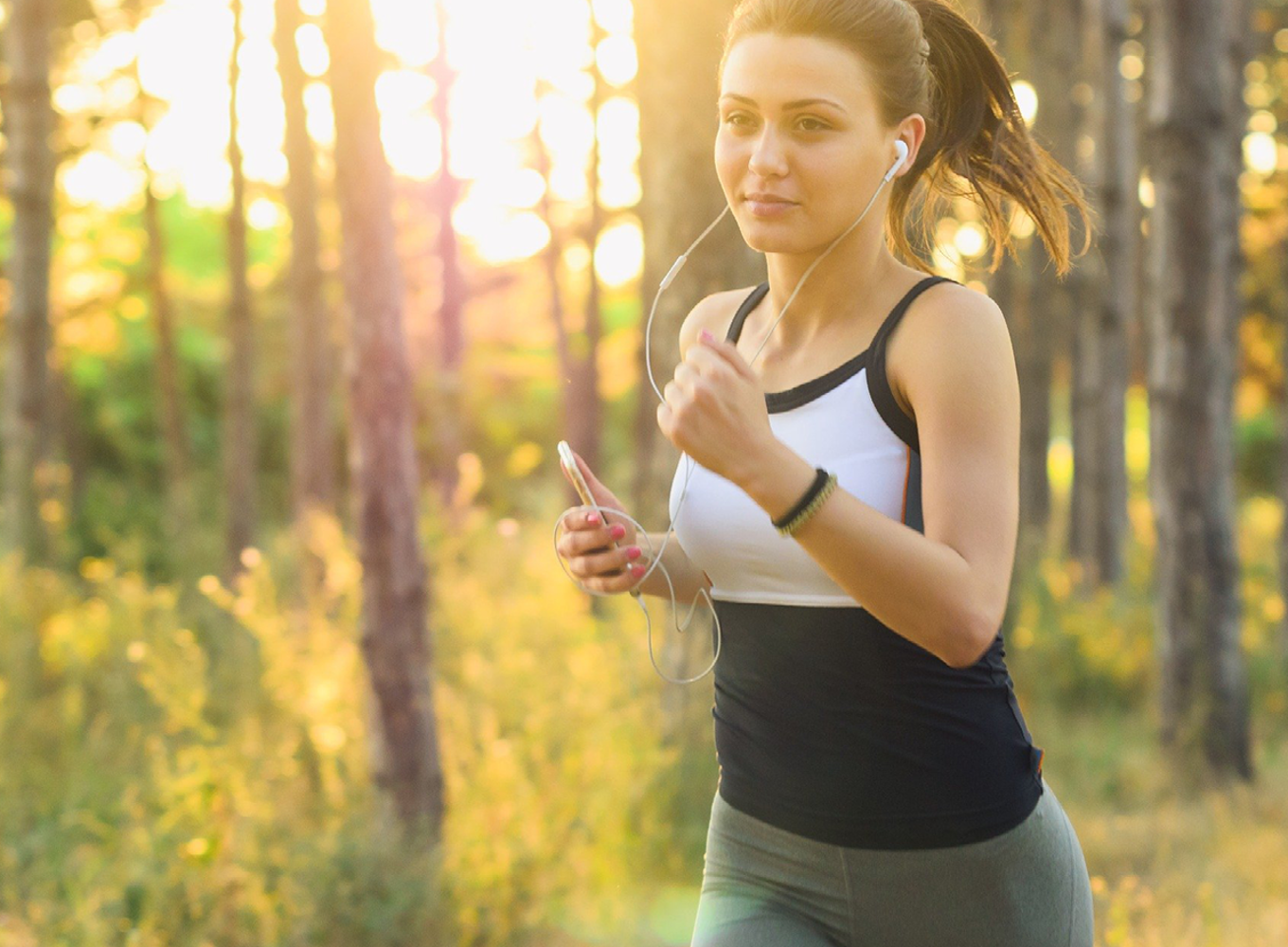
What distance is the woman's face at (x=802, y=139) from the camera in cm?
190

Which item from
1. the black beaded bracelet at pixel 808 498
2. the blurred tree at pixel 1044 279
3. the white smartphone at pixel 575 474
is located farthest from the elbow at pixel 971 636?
the blurred tree at pixel 1044 279

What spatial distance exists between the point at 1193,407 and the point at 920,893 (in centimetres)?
551

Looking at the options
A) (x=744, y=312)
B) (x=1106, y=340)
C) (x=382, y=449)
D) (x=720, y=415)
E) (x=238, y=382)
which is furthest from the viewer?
(x=238, y=382)

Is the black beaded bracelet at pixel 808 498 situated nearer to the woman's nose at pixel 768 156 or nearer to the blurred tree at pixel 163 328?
the woman's nose at pixel 768 156

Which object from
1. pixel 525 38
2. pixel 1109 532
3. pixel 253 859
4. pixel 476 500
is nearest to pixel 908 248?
pixel 253 859

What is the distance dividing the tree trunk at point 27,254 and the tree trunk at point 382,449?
15.7ft

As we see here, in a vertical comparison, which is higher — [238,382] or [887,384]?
[238,382]

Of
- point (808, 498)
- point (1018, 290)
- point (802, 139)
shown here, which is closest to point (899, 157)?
point (802, 139)

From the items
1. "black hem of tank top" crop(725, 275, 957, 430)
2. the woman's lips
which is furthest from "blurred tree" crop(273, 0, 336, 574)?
"black hem of tank top" crop(725, 275, 957, 430)

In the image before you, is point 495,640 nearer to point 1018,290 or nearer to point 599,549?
point 599,549

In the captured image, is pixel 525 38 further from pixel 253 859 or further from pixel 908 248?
pixel 908 248

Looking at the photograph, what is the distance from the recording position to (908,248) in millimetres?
2297

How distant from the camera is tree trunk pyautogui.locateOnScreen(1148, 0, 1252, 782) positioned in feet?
21.6

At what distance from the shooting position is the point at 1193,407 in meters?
6.73
